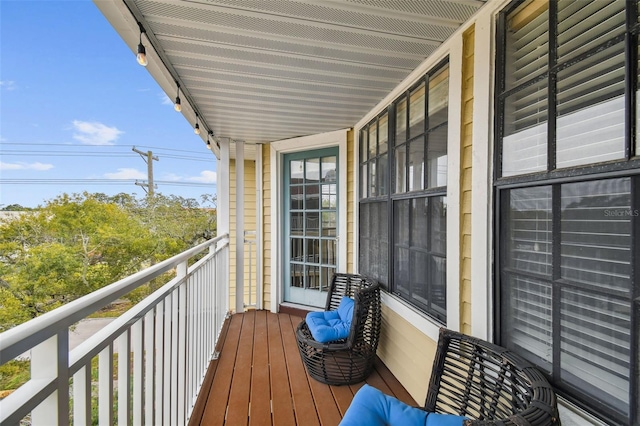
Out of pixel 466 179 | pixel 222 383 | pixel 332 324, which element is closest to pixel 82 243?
pixel 222 383

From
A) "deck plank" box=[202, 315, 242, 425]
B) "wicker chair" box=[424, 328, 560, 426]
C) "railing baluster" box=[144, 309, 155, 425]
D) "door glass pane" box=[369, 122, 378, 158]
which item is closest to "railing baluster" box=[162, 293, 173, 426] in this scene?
"railing baluster" box=[144, 309, 155, 425]

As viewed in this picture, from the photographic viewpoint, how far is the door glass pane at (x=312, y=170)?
12.6ft

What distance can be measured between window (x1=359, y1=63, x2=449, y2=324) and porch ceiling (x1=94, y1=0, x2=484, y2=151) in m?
0.24

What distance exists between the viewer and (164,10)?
1.50 metres

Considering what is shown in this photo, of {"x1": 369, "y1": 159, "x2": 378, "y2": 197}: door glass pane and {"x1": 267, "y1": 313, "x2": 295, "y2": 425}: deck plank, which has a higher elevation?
{"x1": 369, "y1": 159, "x2": 378, "y2": 197}: door glass pane

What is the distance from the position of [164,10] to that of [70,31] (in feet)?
57.9

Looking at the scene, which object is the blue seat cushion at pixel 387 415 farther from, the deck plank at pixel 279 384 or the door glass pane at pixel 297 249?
the door glass pane at pixel 297 249

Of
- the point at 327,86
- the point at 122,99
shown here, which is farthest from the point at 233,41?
the point at 122,99

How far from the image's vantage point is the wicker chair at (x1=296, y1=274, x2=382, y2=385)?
7.55ft

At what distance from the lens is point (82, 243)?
802 centimetres

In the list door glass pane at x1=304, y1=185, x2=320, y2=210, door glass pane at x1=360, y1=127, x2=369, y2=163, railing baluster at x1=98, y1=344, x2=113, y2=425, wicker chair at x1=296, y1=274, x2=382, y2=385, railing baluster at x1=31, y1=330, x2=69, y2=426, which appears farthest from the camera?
door glass pane at x1=304, y1=185, x2=320, y2=210

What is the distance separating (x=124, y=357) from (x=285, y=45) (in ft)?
5.69

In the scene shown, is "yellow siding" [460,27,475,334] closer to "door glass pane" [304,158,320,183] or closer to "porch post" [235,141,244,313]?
"door glass pane" [304,158,320,183]

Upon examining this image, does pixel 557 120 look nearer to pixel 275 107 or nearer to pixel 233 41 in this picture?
pixel 233 41
